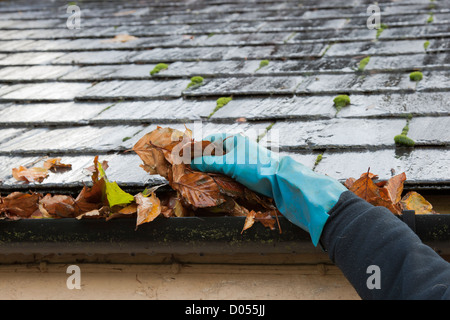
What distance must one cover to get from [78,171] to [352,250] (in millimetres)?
1418

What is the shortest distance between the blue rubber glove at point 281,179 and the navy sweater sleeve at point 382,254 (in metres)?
0.06

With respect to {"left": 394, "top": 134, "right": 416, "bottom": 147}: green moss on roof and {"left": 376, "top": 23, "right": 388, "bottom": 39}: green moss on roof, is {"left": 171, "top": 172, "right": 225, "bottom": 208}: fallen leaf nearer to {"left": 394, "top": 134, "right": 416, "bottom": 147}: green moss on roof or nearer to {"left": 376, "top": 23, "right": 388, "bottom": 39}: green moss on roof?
{"left": 394, "top": 134, "right": 416, "bottom": 147}: green moss on roof

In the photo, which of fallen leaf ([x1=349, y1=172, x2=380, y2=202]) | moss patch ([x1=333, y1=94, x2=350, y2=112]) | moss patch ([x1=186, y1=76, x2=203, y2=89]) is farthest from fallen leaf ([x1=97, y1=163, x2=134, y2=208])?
moss patch ([x1=186, y1=76, x2=203, y2=89])

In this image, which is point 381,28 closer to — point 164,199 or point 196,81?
point 196,81

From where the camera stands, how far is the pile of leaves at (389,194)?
76.6 inches

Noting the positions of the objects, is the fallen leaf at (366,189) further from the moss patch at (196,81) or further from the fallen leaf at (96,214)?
the moss patch at (196,81)

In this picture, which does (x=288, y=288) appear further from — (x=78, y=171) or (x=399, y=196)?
(x=78, y=171)

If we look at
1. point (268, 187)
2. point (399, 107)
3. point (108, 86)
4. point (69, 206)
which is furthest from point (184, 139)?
point (108, 86)

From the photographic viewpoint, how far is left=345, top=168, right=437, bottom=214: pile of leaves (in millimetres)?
1945

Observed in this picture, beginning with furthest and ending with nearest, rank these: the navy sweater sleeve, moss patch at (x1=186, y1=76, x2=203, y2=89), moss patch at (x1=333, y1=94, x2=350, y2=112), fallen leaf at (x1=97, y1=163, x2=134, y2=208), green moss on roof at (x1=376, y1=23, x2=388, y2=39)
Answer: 1. green moss on roof at (x1=376, y1=23, x2=388, y2=39)
2. moss patch at (x1=186, y1=76, x2=203, y2=89)
3. moss patch at (x1=333, y1=94, x2=350, y2=112)
4. fallen leaf at (x1=97, y1=163, x2=134, y2=208)
5. the navy sweater sleeve

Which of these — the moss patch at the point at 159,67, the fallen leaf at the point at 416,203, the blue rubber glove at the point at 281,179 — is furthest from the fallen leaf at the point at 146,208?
the moss patch at the point at 159,67

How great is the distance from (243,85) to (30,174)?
4.90 ft

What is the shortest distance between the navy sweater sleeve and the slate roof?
49cm

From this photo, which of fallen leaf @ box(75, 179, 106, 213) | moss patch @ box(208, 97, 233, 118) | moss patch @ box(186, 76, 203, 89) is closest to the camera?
fallen leaf @ box(75, 179, 106, 213)
